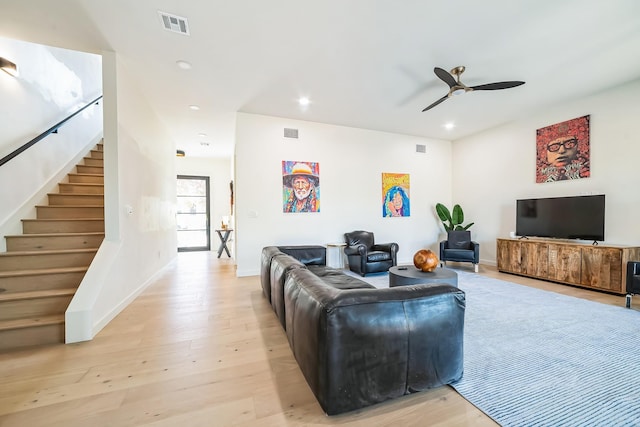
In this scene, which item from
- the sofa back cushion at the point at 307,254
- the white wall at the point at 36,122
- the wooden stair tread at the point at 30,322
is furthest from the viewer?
the sofa back cushion at the point at 307,254

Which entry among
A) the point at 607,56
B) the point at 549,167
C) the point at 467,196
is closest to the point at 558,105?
the point at 549,167

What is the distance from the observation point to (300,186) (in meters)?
5.32

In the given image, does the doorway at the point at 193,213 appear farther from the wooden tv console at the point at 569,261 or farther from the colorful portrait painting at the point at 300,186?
the wooden tv console at the point at 569,261

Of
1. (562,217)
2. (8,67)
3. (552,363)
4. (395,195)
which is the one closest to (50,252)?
(8,67)

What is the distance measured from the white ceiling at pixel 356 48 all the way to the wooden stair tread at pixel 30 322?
2.98 meters

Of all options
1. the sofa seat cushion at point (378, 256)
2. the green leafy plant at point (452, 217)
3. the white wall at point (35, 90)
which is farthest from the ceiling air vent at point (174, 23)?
the green leafy plant at point (452, 217)

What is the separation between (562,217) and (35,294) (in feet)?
→ 24.2

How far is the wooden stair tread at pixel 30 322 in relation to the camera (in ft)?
7.39

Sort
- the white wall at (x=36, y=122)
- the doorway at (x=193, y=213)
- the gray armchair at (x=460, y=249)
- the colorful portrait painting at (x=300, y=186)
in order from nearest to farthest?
the white wall at (x=36, y=122), the gray armchair at (x=460, y=249), the colorful portrait painting at (x=300, y=186), the doorway at (x=193, y=213)

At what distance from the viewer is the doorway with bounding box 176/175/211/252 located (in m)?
8.16

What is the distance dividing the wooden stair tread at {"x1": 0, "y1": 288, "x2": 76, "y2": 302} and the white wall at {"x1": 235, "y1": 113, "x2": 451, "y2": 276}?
2455mm

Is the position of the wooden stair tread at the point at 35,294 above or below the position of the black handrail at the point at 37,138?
below

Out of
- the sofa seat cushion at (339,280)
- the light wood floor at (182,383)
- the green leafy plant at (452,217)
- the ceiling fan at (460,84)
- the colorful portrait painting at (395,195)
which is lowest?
the light wood floor at (182,383)

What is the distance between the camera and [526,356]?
2025 mm
